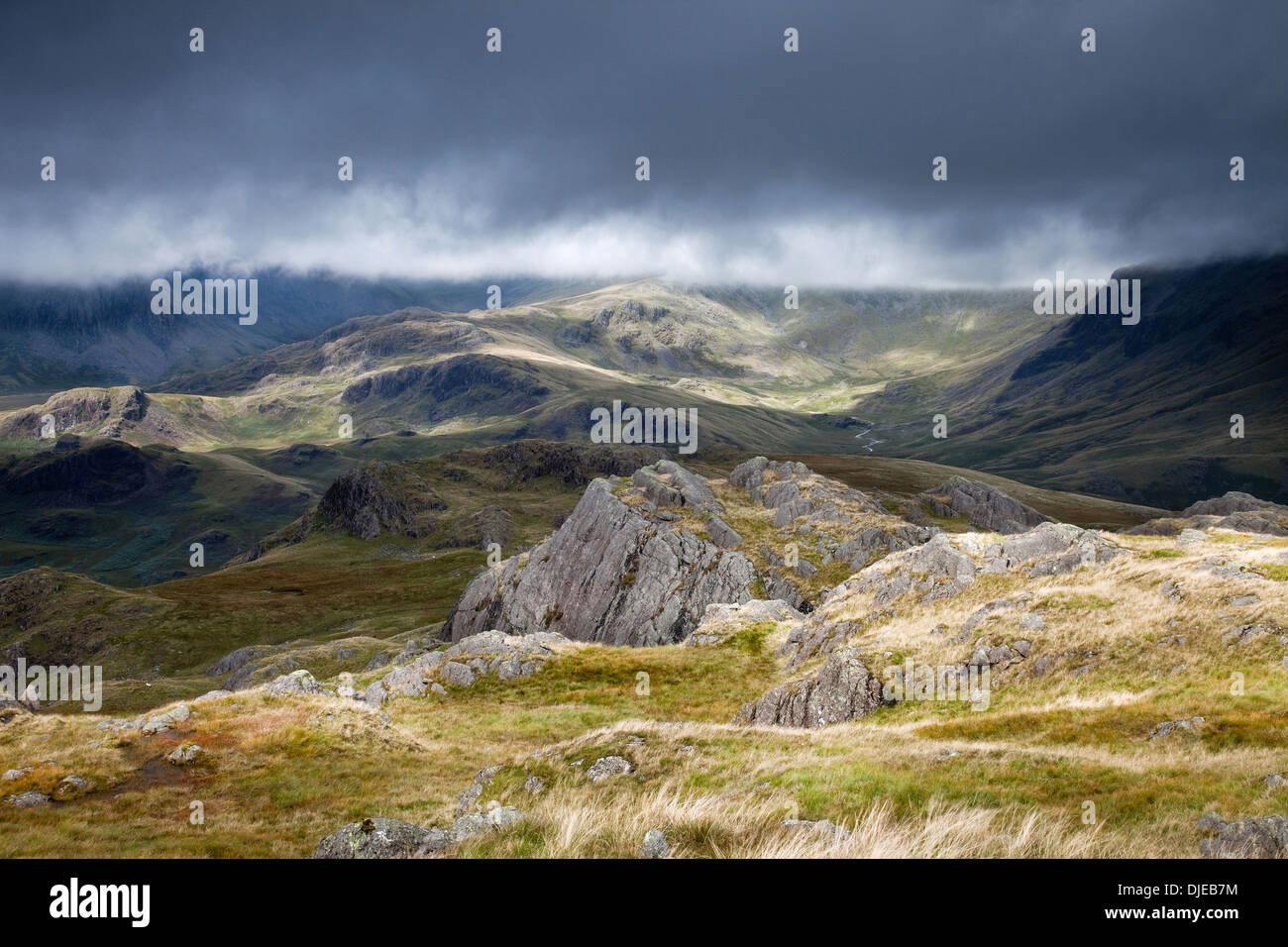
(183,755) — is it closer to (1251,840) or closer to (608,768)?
(608,768)

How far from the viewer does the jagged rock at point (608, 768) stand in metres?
17.8

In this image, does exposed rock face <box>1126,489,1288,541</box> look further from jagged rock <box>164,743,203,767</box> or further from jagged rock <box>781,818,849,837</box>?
jagged rock <box>164,743,203,767</box>

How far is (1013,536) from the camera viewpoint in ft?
170

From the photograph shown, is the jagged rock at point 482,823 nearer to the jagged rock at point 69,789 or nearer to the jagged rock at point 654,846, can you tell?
the jagged rock at point 654,846

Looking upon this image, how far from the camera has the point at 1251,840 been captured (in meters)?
10.5


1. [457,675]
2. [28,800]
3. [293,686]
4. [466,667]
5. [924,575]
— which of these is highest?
[924,575]

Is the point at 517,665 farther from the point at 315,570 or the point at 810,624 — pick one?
the point at 315,570

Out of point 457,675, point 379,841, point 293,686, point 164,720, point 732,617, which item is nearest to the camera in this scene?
point 379,841

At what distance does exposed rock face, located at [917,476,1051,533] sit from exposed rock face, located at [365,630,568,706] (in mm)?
97329

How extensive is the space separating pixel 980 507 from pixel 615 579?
83.3 meters

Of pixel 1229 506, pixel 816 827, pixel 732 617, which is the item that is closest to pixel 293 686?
pixel 732 617

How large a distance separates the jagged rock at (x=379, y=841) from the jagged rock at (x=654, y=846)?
4.31m

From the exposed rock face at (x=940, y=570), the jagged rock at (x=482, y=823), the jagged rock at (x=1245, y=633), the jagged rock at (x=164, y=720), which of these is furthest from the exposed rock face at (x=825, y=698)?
the jagged rock at (x=164, y=720)
